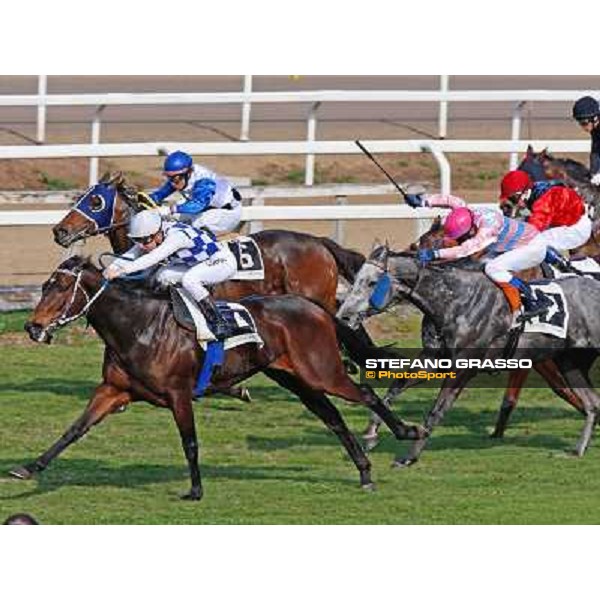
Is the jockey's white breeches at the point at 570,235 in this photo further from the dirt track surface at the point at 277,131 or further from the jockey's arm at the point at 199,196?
the dirt track surface at the point at 277,131

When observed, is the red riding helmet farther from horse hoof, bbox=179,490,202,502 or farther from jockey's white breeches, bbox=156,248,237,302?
horse hoof, bbox=179,490,202,502

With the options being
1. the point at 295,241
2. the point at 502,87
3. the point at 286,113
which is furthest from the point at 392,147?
the point at 502,87

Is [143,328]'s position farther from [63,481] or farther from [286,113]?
[286,113]

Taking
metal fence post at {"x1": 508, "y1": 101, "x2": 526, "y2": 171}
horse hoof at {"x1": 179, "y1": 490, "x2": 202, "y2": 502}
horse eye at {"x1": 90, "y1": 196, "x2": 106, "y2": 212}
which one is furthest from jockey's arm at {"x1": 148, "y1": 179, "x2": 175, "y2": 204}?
metal fence post at {"x1": 508, "y1": 101, "x2": 526, "y2": 171}

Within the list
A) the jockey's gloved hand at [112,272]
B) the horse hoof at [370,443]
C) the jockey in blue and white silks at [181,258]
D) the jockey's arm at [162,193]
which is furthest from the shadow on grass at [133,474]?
the jockey's arm at [162,193]

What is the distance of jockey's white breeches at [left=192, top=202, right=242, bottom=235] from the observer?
15.8 meters

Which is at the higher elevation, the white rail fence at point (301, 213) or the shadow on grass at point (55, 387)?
the white rail fence at point (301, 213)

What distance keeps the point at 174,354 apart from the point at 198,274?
2.08 feet

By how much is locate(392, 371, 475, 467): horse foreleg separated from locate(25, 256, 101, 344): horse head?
230 cm

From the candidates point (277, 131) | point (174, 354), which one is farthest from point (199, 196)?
point (277, 131)

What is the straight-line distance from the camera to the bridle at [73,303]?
12.8 meters

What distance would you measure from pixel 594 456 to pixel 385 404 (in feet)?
5.11

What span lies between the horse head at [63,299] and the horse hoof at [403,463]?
2.27m

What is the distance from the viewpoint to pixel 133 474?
13.6m
